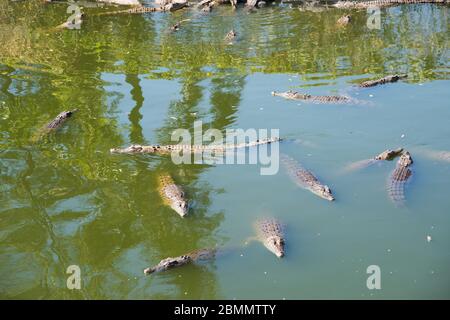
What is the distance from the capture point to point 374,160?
8.42 m

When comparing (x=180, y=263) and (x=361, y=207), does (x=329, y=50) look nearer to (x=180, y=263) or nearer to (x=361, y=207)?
(x=361, y=207)

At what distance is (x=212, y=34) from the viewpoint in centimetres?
1468

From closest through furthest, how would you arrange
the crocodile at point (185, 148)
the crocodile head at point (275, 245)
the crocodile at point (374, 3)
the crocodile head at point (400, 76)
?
the crocodile head at point (275, 245) < the crocodile at point (185, 148) < the crocodile head at point (400, 76) < the crocodile at point (374, 3)

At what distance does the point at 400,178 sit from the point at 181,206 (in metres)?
3.13

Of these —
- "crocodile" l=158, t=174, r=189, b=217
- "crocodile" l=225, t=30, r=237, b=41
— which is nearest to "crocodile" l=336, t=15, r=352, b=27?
"crocodile" l=225, t=30, r=237, b=41

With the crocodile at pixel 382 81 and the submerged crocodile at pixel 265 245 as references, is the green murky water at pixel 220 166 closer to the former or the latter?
the submerged crocodile at pixel 265 245

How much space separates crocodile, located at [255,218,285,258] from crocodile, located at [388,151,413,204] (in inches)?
67.1

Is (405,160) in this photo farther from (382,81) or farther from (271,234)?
(382,81)

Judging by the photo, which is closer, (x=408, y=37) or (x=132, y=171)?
(x=132, y=171)

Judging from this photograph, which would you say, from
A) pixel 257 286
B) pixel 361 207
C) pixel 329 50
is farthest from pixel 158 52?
pixel 257 286

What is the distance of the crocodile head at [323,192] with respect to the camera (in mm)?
7570

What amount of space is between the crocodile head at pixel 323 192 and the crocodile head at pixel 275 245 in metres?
1.22

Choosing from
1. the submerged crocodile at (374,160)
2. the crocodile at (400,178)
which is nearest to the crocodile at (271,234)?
the crocodile at (400,178)

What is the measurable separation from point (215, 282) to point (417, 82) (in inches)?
280
